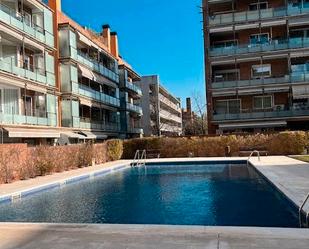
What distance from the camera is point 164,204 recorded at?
530 inches

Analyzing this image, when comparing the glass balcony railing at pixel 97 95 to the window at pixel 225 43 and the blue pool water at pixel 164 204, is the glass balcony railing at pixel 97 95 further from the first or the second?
the blue pool water at pixel 164 204

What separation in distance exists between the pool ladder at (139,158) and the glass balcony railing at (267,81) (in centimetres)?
1244

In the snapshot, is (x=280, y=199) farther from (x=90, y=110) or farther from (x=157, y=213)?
(x=90, y=110)

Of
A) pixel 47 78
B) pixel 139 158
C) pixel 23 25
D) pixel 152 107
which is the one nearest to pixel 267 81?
pixel 139 158

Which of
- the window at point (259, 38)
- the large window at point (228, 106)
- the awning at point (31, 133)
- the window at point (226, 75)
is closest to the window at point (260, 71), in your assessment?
Result: the window at point (226, 75)

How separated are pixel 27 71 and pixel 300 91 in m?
27.2

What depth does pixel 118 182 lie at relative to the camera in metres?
20.8

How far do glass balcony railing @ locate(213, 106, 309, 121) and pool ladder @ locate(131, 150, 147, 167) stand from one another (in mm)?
11000

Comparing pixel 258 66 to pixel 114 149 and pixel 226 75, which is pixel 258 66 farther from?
pixel 114 149

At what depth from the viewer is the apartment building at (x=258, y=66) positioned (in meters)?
42.2

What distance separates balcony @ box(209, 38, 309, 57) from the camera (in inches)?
1656

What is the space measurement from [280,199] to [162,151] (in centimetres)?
2438

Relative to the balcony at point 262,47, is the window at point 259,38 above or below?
above

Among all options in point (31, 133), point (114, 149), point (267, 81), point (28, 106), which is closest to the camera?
point (31, 133)
